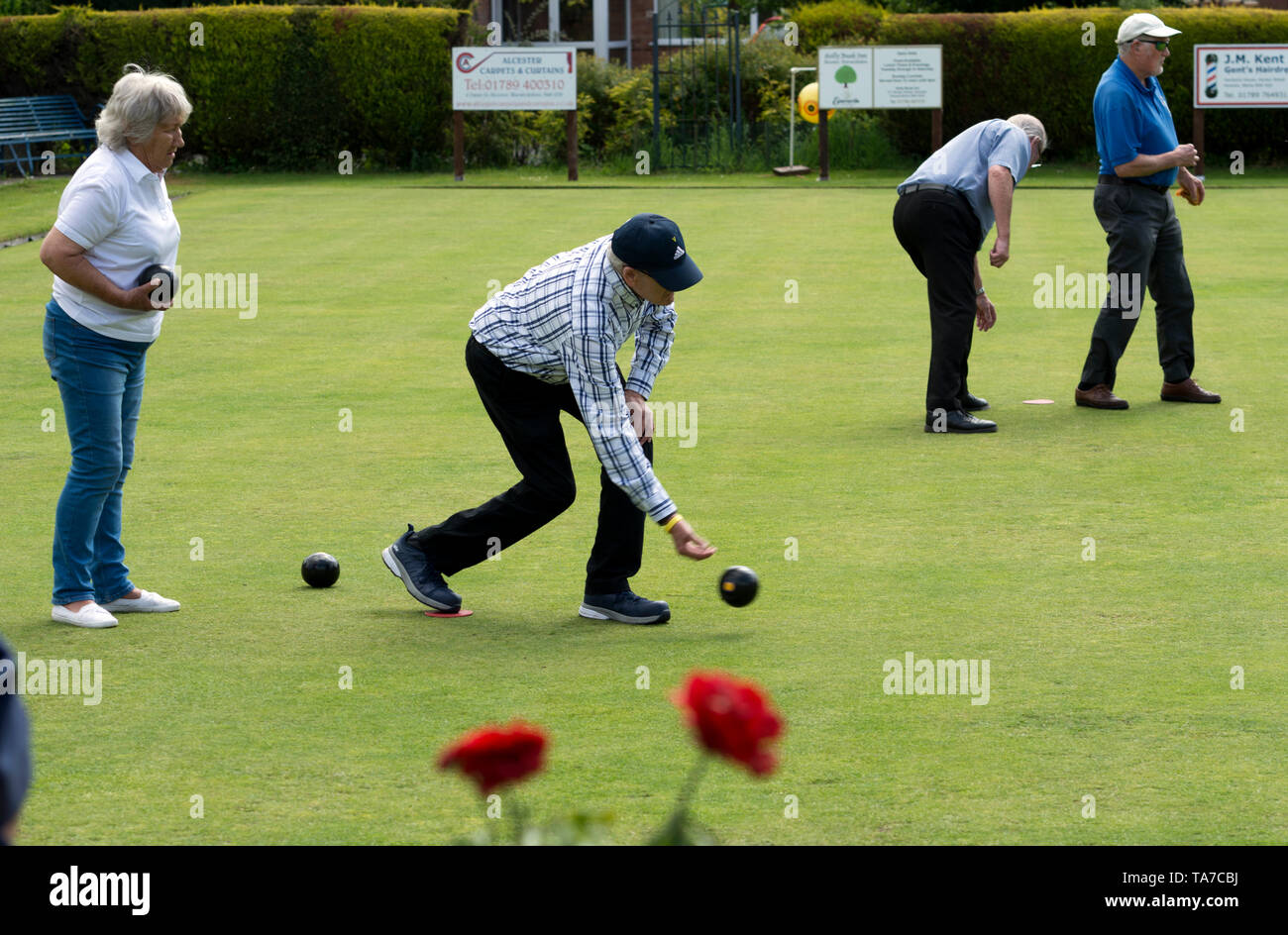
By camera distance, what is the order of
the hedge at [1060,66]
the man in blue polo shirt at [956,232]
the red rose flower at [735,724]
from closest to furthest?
the red rose flower at [735,724]
the man in blue polo shirt at [956,232]
the hedge at [1060,66]

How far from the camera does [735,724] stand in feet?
6.01

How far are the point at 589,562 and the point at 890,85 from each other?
23.9m

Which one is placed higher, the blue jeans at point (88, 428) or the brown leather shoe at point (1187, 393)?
the blue jeans at point (88, 428)

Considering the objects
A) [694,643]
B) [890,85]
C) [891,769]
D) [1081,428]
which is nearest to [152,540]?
[694,643]

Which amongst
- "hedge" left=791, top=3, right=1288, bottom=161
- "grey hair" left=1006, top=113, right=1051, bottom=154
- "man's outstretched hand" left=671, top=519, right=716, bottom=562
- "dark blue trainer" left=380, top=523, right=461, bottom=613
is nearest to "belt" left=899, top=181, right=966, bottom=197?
"grey hair" left=1006, top=113, right=1051, bottom=154

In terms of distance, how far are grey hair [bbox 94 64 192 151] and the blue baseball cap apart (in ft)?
5.78

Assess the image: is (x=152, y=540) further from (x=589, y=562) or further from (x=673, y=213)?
(x=673, y=213)

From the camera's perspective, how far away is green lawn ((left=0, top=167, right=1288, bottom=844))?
4891 millimetres

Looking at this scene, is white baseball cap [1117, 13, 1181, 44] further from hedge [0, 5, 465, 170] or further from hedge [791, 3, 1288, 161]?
hedge [0, 5, 465, 170]

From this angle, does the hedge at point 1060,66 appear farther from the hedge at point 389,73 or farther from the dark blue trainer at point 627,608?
the dark blue trainer at point 627,608

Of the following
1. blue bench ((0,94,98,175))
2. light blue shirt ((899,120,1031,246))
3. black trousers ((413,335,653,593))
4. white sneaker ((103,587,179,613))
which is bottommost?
blue bench ((0,94,98,175))

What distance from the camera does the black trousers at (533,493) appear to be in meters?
6.66

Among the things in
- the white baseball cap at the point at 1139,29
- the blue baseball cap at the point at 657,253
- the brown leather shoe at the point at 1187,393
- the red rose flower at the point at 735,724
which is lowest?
the brown leather shoe at the point at 1187,393

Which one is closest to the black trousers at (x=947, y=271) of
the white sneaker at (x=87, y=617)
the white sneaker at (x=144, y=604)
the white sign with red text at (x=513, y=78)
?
the white sneaker at (x=144, y=604)
